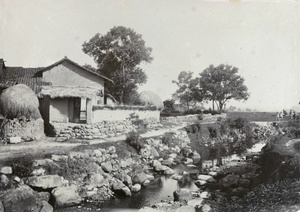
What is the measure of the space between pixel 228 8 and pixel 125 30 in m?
1.89

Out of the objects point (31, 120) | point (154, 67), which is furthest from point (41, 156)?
point (154, 67)

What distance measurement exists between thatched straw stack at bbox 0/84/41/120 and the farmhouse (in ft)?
1.19

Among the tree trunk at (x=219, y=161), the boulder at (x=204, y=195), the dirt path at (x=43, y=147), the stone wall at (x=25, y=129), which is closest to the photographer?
the dirt path at (x=43, y=147)

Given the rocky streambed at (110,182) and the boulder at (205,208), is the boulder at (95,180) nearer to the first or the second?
the rocky streambed at (110,182)

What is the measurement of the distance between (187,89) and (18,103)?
385 cm

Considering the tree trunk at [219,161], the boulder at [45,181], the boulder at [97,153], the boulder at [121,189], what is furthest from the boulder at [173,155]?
the boulder at [45,181]

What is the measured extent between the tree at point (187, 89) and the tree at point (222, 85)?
0.62 ft

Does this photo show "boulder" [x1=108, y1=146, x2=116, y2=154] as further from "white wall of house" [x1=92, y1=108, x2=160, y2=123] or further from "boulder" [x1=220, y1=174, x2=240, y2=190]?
"boulder" [x1=220, y1=174, x2=240, y2=190]

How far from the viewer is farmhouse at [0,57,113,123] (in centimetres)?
624

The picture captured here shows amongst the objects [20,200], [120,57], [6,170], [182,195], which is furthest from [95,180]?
[120,57]

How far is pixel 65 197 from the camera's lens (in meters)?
4.00

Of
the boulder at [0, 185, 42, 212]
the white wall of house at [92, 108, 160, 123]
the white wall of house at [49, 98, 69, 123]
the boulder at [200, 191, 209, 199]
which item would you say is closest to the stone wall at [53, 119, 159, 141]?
the white wall of house at [92, 108, 160, 123]

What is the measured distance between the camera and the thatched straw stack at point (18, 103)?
5555 mm

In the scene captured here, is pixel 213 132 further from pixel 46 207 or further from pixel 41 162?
pixel 46 207
